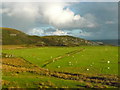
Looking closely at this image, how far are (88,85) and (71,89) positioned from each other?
130 inches

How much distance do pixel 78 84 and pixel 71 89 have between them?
2705mm

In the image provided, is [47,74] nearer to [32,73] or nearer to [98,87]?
[32,73]

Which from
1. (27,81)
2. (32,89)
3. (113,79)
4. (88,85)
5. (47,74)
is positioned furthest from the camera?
(47,74)

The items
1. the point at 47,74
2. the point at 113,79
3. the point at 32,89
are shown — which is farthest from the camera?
the point at 47,74

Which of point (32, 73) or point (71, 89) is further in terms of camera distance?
point (32, 73)

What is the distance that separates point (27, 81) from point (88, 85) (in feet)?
35.6

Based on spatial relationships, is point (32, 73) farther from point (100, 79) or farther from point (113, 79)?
point (113, 79)

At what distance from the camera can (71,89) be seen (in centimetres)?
2586

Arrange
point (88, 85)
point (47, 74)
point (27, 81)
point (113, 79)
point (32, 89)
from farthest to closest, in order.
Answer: point (47, 74), point (113, 79), point (27, 81), point (88, 85), point (32, 89)

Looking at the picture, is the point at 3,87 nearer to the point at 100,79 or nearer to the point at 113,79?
the point at 100,79

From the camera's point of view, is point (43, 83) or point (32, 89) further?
point (43, 83)

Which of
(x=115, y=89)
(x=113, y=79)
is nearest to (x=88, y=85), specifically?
(x=115, y=89)

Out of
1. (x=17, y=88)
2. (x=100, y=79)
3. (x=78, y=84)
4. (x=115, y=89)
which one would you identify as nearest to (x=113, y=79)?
(x=100, y=79)

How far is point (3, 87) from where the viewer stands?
26109 mm
